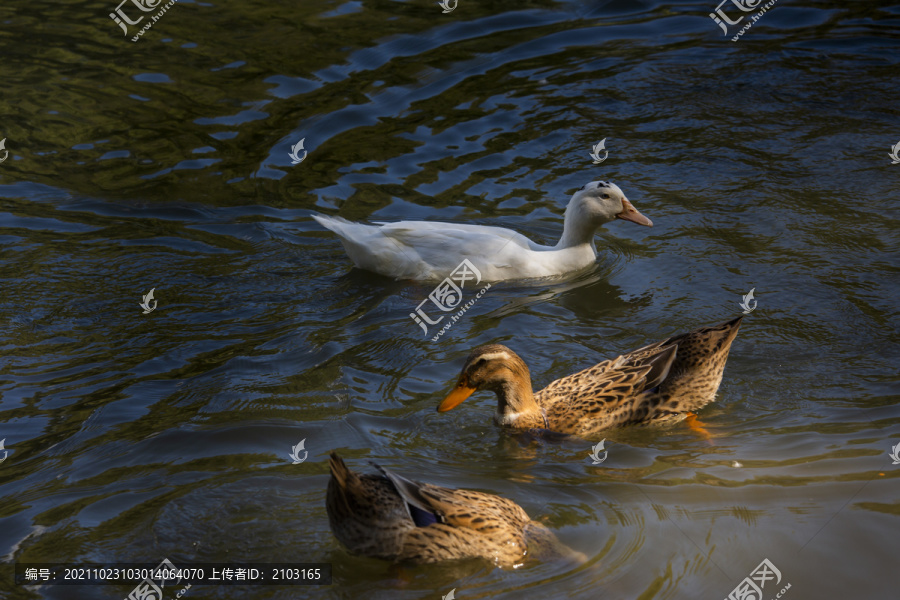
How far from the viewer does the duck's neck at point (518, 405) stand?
618 cm

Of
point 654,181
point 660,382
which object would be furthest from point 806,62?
point 660,382

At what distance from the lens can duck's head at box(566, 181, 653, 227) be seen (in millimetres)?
8688

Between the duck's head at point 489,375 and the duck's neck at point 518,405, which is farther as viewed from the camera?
the duck's neck at point 518,405

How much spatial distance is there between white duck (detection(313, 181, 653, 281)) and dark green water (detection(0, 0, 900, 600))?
253 millimetres

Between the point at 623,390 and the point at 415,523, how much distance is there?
218cm
